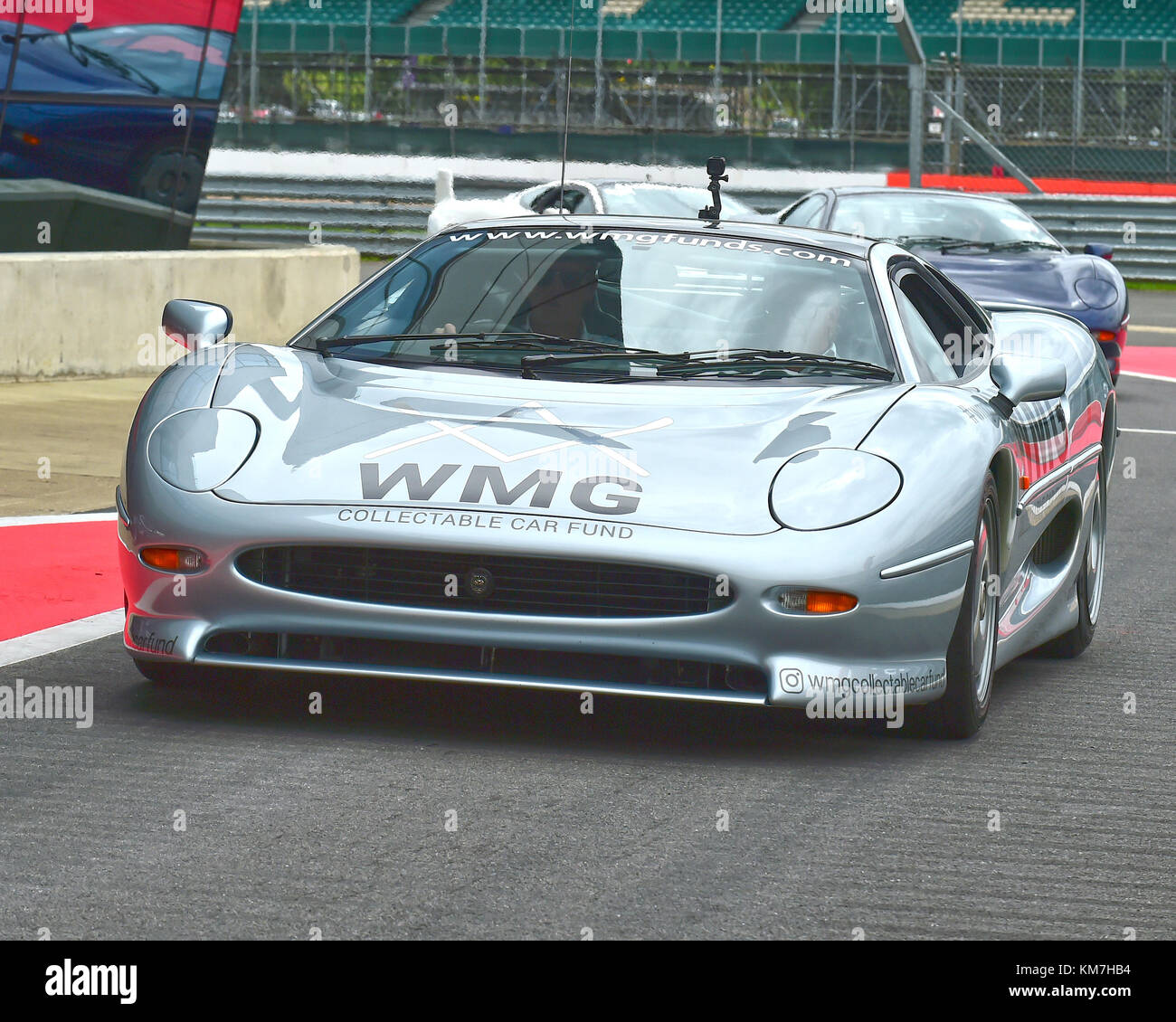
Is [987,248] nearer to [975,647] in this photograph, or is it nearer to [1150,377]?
[1150,377]

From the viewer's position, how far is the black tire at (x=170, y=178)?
16.9 meters

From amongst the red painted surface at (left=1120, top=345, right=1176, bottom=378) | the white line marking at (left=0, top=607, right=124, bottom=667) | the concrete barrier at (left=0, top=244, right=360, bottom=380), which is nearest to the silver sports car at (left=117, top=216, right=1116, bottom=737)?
the white line marking at (left=0, top=607, right=124, bottom=667)

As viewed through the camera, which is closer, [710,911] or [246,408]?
[710,911]

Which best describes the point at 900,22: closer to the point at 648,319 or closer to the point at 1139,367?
the point at 1139,367

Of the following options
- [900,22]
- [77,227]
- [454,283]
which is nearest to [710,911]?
[454,283]

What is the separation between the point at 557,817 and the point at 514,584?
0.67m

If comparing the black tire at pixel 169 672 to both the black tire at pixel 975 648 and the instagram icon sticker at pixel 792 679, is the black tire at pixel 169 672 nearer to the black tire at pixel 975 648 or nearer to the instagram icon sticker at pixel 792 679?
the instagram icon sticker at pixel 792 679

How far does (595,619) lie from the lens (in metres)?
5.02

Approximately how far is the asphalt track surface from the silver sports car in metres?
0.20

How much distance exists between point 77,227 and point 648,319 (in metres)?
11.4

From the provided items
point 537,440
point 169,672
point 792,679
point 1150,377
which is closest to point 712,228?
point 537,440

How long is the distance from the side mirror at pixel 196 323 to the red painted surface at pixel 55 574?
1.12 metres

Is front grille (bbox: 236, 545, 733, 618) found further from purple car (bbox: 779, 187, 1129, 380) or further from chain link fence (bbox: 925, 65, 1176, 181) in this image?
chain link fence (bbox: 925, 65, 1176, 181)
